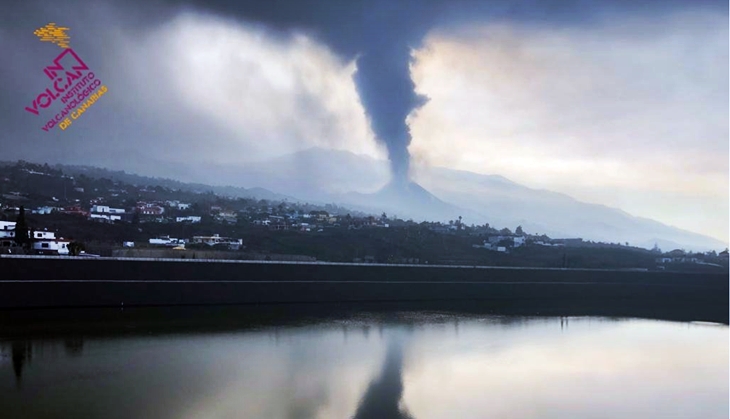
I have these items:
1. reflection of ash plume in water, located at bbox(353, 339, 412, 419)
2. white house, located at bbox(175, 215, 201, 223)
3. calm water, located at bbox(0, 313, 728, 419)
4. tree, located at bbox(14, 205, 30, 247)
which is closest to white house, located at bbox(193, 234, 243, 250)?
white house, located at bbox(175, 215, 201, 223)

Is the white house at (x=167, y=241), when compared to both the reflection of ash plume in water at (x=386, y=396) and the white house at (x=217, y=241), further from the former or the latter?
the reflection of ash plume in water at (x=386, y=396)

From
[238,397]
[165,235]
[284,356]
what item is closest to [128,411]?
[238,397]

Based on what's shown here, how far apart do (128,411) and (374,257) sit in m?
23.1

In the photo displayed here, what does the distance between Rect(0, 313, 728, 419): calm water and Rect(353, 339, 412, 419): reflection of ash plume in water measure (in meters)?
0.03

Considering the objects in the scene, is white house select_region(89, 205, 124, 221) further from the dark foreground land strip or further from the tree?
the dark foreground land strip

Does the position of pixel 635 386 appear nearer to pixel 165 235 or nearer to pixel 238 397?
pixel 238 397

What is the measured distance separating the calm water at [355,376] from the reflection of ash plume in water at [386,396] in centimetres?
3

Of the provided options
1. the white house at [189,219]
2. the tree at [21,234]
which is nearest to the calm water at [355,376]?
the tree at [21,234]

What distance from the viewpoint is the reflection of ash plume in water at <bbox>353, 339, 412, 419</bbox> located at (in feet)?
27.2

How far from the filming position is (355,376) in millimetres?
10273

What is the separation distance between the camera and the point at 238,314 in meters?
16.8

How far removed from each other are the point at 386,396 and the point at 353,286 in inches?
499

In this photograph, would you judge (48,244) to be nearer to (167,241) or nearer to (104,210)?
(167,241)

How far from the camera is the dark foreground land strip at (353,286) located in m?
16.1
